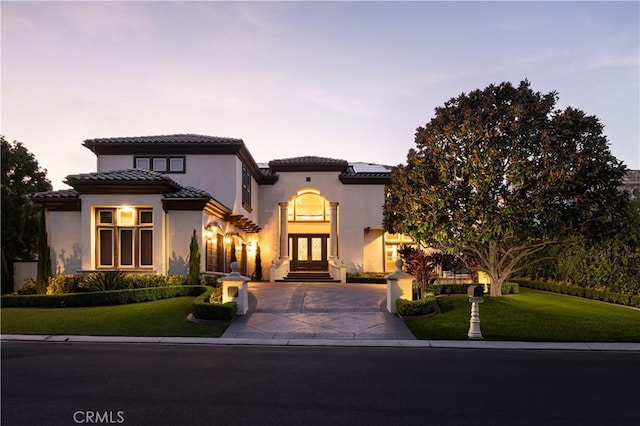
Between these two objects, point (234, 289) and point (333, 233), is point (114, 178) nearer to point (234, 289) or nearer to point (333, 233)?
point (234, 289)

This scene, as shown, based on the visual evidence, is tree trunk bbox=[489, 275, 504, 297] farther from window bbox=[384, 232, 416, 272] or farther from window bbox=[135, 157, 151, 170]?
window bbox=[135, 157, 151, 170]

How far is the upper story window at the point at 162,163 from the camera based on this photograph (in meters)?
24.6

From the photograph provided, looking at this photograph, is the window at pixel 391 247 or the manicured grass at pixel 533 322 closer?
the manicured grass at pixel 533 322

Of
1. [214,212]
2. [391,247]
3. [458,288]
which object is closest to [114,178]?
[214,212]

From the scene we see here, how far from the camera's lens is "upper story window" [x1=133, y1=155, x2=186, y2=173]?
2459 cm

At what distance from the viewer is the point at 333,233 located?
30.5m

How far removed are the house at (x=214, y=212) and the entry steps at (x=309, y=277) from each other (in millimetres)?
157

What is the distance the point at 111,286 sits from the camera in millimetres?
18062

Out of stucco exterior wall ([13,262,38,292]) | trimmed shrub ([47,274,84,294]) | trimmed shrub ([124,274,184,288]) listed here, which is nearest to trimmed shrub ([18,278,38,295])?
trimmed shrub ([47,274,84,294])

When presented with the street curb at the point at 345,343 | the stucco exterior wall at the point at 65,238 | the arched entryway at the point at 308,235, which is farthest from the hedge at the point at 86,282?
the arched entryway at the point at 308,235

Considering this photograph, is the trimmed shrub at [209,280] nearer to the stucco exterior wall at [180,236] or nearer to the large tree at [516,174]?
the stucco exterior wall at [180,236]

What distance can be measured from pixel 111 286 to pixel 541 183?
16.3 metres

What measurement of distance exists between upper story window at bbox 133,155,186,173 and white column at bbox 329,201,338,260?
10174 millimetres

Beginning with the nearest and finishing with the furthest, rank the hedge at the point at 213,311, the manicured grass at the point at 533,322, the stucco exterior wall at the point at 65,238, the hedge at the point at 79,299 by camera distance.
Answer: the manicured grass at the point at 533,322
the hedge at the point at 213,311
the hedge at the point at 79,299
the stucco exterior wall at the point at 65,238
